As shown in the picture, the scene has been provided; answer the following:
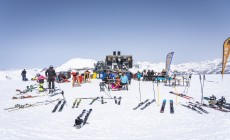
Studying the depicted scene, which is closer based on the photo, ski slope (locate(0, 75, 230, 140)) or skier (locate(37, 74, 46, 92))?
ski slope (locate(0, 75, 230, 140))

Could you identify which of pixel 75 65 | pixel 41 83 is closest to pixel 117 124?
pixel 41 83

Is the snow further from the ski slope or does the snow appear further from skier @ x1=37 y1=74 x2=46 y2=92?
the ski slope

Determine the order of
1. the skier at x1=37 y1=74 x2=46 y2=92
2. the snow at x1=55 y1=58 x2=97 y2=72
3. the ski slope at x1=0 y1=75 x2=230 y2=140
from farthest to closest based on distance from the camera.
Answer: the snow at x1=55 y1=58 x2=97 y2=72 < the skier at x1=37 y1=74 x2=46 y2=92 < the ski slope at x1=0 y1=75 x2=230 y2=140

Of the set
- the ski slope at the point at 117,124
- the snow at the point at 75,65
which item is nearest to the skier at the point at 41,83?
the ski slope at the point at 117,124

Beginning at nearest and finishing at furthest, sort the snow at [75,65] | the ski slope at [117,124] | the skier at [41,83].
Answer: the ski slope at [117,124]
the skier at [41,83]
the snow at [75,65]

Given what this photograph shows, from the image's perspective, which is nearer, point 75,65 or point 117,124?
point 117,124

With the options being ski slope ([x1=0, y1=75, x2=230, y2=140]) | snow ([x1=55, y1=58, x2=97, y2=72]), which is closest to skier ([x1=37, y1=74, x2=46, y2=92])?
ski slope ([x1=0, y1=75, x2=230, y2=140])

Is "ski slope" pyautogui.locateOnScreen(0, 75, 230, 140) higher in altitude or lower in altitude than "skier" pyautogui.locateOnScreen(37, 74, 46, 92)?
lower

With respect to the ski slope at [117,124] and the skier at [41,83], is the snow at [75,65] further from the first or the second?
the ski slope at [117,124]

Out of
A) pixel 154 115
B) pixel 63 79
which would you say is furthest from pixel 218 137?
pixel 63 79

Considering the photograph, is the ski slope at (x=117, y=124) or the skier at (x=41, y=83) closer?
the ski slope at (x=117, y=124)

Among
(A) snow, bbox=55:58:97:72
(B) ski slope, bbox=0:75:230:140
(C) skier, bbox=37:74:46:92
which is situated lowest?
(B) ski slope, bbox=0:75:230:140

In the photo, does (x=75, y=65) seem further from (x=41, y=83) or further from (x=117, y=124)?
(x=117, y=124)

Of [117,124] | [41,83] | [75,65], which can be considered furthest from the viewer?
[75,65]
